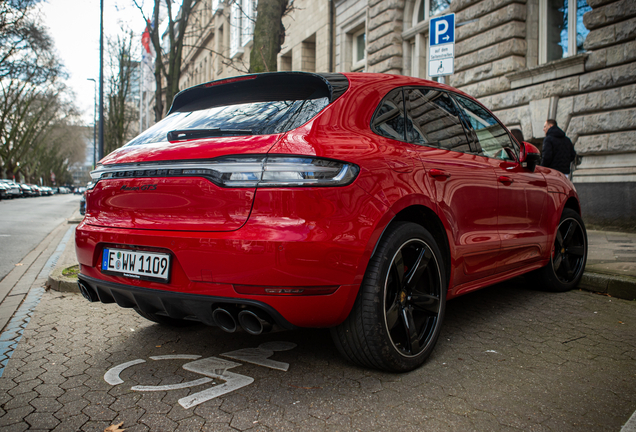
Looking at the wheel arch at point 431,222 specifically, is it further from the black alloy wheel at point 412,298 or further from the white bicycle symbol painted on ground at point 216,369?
the white bicycle symbol painted on ground at point 216,369

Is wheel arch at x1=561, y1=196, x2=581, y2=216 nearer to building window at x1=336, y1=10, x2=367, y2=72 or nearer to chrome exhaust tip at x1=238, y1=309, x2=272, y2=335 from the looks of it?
chrome exhaust tip at x1=238, y1=309, x2=272, y2=335

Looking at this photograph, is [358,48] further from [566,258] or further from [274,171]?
[274,171]

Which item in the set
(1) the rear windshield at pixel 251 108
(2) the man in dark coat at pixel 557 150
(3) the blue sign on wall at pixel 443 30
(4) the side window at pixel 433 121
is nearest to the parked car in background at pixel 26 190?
(2) the man in dark coat at pixel 557 150

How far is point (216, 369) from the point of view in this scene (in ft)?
9.45

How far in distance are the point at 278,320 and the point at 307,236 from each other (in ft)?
1.40

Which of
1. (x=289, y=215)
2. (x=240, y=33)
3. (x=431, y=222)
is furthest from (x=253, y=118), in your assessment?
(x=240, y=33)

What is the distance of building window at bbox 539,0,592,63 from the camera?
10.3 meters

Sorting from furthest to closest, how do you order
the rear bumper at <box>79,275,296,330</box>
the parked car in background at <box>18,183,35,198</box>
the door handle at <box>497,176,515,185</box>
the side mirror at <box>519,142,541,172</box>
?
the parked car in background at <box>18,183,35,198</box> → the side mirror at <box>519,142,541,172</box> → the door handle at <box>497,176,515,185</box> → the rear bumper at <box>79,275,296,330</box>

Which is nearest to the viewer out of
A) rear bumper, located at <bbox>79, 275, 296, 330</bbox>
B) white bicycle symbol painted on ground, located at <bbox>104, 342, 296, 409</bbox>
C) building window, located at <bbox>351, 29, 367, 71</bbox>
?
rear bumper, located at <bbox>79, 275, 296, 330</bbox>

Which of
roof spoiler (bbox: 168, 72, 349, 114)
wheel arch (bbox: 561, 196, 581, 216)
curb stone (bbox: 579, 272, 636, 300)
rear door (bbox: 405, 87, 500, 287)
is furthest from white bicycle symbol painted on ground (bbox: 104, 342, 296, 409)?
wheel arch (bbox: 561, 196, 581, 216)

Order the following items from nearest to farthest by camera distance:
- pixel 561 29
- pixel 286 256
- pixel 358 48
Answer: pixel 286 256, pixel 561 29, pixel 358 48

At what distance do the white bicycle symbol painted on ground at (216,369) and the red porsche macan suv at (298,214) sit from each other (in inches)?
14.2

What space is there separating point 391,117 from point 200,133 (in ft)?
3.57

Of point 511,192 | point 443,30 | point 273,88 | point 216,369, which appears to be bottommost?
point 216,369
